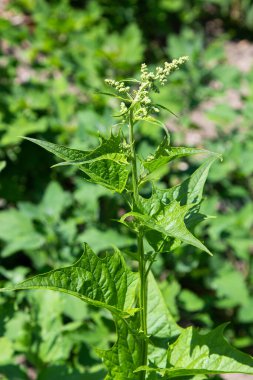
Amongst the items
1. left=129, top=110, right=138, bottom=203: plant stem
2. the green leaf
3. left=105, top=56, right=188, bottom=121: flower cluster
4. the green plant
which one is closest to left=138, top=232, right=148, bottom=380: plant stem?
the green plant

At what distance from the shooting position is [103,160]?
1249 mm

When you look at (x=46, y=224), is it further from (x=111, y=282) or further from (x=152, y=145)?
(x=111, y=282)

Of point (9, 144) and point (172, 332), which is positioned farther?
point (9, 144)

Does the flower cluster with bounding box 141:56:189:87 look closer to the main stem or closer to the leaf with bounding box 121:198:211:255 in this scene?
the main stem

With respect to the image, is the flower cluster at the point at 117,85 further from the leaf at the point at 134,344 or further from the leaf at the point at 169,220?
the leaf at the point at 134,344

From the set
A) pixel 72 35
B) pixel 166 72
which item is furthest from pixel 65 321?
pixel 72 35

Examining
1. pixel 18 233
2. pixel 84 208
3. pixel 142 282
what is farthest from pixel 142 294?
pixel 84 208

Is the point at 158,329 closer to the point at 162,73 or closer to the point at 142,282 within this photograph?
the point at 142,282

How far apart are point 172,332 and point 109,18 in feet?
17.0

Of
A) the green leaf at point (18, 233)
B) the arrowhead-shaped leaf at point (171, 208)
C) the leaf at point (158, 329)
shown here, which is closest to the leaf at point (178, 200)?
the arrowhead-shaped leaf at point (171, 208)

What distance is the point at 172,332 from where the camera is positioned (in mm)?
1582

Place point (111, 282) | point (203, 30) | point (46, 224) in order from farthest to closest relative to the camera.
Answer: point (203, 30) < point (46, 224) < point (111, 282)

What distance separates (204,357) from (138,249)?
30 cm

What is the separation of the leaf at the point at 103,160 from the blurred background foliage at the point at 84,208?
2.88ft
